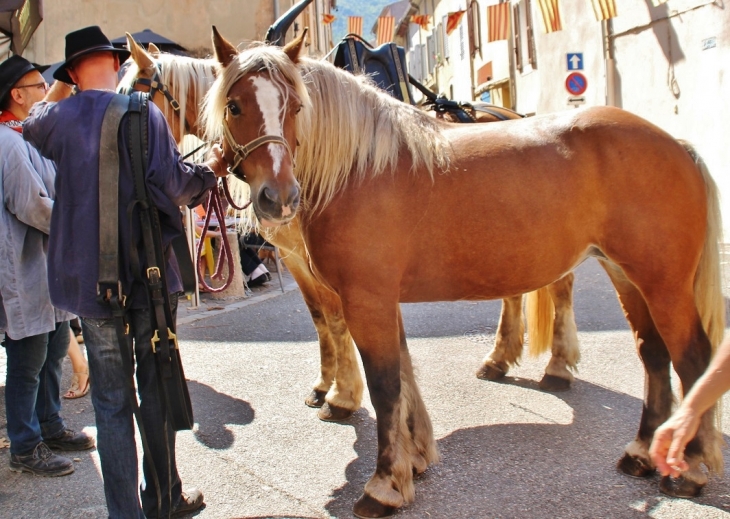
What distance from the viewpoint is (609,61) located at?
12.5 meters

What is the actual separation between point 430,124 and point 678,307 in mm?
1353

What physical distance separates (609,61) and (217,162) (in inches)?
450

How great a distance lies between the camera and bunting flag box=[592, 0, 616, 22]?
38.4 feet

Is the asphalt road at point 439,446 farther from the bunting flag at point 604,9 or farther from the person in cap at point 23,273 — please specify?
the bunting flag at point 604,9

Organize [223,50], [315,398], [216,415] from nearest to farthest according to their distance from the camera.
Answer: [223,50]
[216,415]
[315,398]

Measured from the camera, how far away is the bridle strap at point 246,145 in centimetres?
255

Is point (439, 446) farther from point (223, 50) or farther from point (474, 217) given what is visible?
point (223, 50)

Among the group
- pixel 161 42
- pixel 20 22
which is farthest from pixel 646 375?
pixel 161 42

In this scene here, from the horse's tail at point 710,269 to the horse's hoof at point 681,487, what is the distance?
1.97ft

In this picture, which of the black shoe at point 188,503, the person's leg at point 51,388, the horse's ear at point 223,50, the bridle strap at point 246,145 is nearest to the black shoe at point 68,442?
the person's leg at point 51,388

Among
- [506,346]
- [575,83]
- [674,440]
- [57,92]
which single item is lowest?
[506,346]

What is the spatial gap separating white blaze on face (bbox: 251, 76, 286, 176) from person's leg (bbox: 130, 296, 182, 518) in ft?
2.59

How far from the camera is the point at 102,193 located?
2367 millimetres

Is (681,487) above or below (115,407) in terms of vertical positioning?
below
